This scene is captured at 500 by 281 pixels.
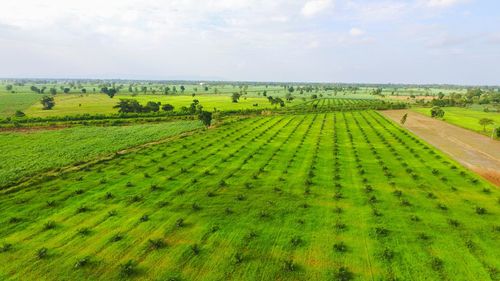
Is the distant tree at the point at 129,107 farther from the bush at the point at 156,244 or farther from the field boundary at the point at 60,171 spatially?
the bush at the point at 156,244

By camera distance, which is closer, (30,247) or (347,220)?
(30,247)

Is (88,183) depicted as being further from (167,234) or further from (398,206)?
(398,206)

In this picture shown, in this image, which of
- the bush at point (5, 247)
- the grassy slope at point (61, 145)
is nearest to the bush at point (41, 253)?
the bush at point (5, 247)

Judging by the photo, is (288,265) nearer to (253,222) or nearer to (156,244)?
(253,222)

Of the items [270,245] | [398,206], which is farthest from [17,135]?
[398,206]

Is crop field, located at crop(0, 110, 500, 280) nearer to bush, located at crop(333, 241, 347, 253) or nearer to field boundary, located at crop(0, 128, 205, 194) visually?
bush, located at crop(333, 241, 347, 253)

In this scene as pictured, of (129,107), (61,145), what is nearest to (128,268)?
(61,145)

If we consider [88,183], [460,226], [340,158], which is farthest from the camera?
[340,158]
